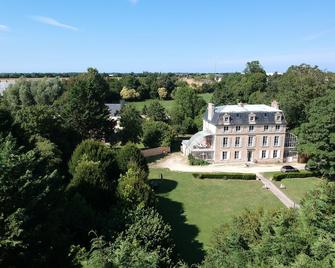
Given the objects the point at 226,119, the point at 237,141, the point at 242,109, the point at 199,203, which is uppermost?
the point at 242,109

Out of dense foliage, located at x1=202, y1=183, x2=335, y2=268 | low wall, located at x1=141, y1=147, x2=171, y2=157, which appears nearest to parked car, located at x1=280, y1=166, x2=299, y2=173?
low wall, located at x1=141, y1=147, x2=171, y2=157

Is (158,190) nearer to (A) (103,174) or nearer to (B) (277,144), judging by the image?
(A) (103,174)

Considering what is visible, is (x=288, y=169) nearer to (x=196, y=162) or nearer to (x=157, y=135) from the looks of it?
(x=196, y=162)

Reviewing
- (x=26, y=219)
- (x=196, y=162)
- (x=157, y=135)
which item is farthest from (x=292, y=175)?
(x=26, y=219)

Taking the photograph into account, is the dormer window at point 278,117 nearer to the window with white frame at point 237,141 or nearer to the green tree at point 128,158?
the window with white frame at point 237,141

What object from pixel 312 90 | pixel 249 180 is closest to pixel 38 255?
pixel 249 180
